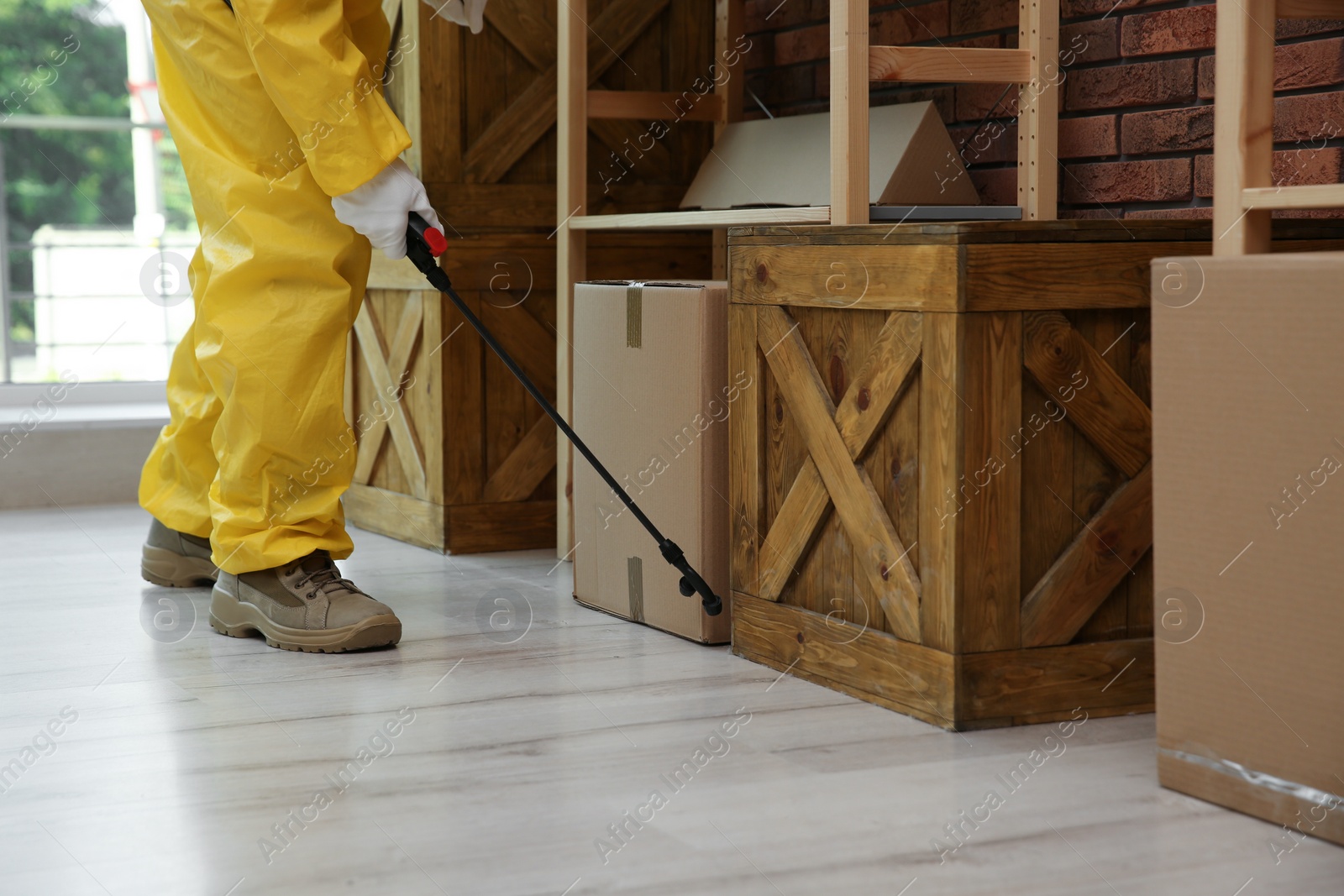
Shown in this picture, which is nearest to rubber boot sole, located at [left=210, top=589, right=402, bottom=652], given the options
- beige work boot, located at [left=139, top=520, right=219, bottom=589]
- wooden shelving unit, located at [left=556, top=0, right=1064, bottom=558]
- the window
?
beige work boot, located at [left=139, top=520, right=219, bottom=589]

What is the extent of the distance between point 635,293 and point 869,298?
1.89ft

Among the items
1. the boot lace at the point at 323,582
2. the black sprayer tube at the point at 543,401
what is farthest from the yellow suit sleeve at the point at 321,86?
the boot lace at the point at 323,582

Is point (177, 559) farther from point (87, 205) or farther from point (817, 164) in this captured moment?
point (87, 205)

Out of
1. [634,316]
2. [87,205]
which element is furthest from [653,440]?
[87,205]

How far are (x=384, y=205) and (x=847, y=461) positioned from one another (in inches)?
30.5

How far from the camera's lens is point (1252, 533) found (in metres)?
1.48

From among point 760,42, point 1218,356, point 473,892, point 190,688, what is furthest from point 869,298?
point 760,42

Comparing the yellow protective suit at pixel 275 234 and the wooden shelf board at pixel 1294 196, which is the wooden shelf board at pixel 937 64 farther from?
the yellow protective suit at pixel 275 234

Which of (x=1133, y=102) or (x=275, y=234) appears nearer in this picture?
(x=275, y=234)

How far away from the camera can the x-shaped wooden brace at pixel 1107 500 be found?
1.82 metres

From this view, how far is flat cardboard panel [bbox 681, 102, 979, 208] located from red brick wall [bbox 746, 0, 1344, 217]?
0.13 meters

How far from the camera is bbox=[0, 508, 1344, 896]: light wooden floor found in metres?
1.37

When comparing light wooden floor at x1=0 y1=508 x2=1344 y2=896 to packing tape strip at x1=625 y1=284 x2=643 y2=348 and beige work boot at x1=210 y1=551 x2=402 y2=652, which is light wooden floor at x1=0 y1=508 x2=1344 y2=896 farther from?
packing tape strip at x1=625 y1=284 x2=643 y2=348

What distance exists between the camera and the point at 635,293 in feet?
7.80
